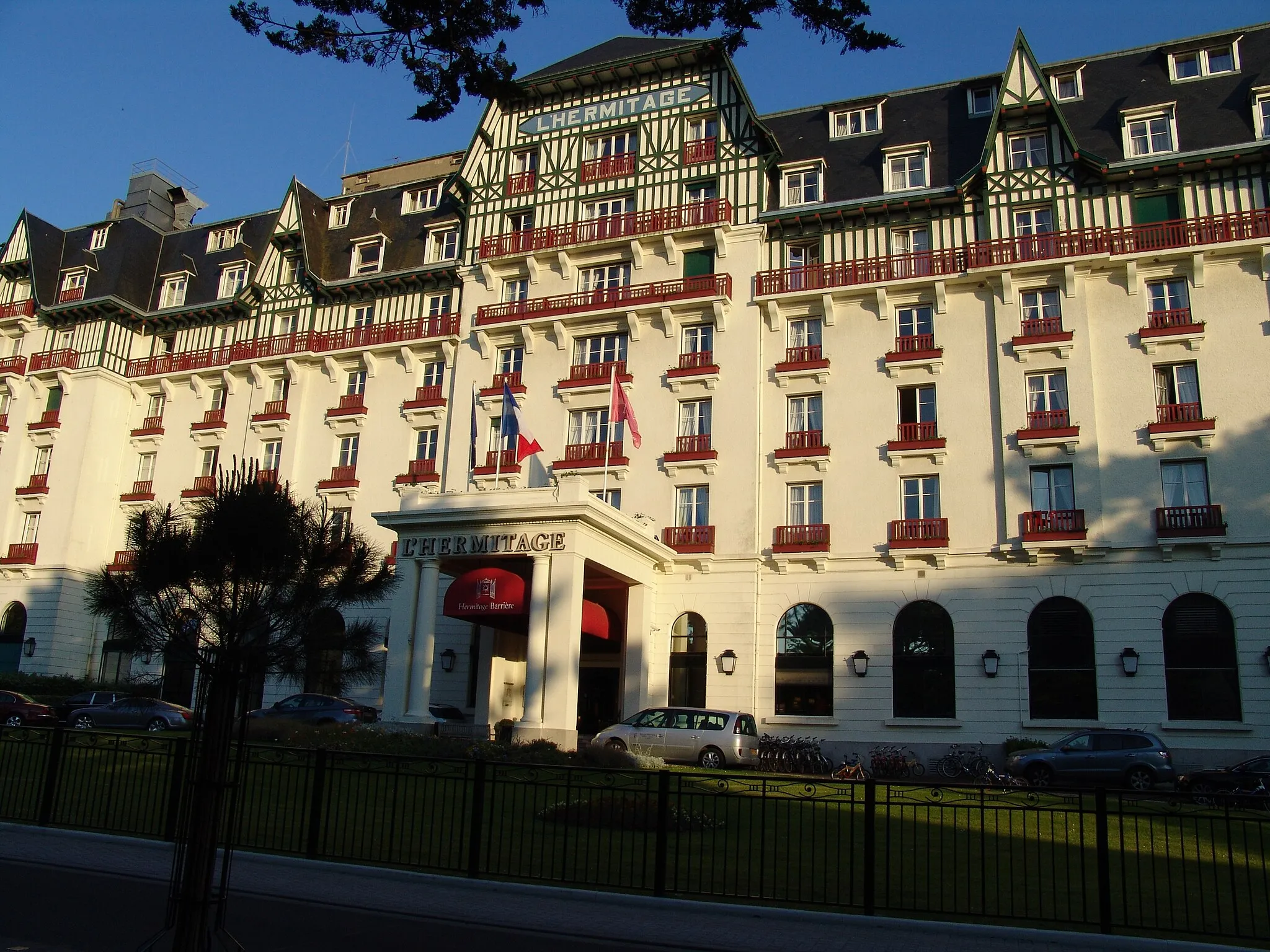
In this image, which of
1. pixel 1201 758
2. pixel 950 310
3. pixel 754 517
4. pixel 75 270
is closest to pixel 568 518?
pixel 754 517

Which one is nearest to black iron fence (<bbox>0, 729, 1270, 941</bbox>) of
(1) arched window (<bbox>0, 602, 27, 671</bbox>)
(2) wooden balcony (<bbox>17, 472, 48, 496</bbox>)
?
(1) arched window (<bbox>0, 602, 27, 671</bbox>)

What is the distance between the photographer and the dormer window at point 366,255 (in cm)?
4475

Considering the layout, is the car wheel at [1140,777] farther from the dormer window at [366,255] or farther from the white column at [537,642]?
the dormer window at [366,255]

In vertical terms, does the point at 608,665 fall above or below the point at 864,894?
above

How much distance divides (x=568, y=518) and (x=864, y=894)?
19.6m

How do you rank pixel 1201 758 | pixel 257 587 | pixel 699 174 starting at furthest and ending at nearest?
pixel 699 174
pixel 1201 758
pixel 257 587

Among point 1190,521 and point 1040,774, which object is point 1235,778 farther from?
point 1190,521

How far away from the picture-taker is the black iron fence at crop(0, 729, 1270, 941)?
9.98 metres

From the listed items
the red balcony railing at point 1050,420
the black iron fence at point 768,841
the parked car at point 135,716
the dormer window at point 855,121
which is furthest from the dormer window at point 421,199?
the black iron fence at point 768,841

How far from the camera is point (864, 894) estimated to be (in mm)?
10281

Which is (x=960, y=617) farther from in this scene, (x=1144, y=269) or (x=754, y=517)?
(x=1144, y=269)

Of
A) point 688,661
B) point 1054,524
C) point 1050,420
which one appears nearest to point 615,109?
point 1050,420

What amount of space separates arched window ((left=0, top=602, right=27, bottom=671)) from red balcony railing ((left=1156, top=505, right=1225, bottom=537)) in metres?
45.2

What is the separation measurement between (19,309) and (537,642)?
122 feet
